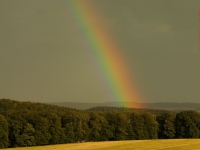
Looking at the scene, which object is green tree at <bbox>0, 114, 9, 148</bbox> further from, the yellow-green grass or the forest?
the yellow-green grass

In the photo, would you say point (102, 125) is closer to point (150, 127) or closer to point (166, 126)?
point (150, 127)

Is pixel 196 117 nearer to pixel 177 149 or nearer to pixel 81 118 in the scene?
pixel 81 118

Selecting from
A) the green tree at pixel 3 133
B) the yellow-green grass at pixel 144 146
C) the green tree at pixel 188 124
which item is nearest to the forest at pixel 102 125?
the green tree at pixel 188 124

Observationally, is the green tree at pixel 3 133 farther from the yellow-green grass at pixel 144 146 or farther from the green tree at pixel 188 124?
the green tree at pixel 188 124

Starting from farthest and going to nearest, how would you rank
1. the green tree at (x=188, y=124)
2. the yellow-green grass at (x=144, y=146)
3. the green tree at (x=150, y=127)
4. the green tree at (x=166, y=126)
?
1. the green tree at (x=150, y=127)
2. the green tree at (x=166, y=126)
3. the green tree at (x=188, y=124)
4. the yellow-green grass at (x=144, y=146)

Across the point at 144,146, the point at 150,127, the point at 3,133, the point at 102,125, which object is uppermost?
the point at 102,125

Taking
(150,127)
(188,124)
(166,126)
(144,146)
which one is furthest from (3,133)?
(188,124)

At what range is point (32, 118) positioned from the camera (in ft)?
335

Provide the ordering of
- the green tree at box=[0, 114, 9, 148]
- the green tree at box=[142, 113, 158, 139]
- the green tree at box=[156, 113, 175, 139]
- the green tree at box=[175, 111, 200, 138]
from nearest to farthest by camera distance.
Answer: the green tree at box=[0, 114, 9, 148] → the green tree at box=[175, 111, 200, 138] → the green tree at box=[156, 113, 175, 139] → the green tree at box=[142, 113, 158, 139]

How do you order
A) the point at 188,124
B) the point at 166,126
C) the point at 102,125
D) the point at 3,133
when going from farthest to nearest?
the point at 102,125 → the point at 166,126 → the point at 188,124 → the point at 3,133

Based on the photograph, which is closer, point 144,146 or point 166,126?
point 144,146

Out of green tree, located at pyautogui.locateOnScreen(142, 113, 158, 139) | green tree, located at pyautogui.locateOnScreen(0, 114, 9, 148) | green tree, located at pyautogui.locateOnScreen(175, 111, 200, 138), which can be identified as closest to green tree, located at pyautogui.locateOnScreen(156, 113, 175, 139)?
green tree, located at pyautogui.locateOnScreen(175, 111, 200, 138)

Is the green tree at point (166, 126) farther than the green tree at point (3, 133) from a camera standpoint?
Yes

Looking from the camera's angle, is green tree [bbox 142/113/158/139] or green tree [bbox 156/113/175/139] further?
green tree [bbox 142/113/158/139]
